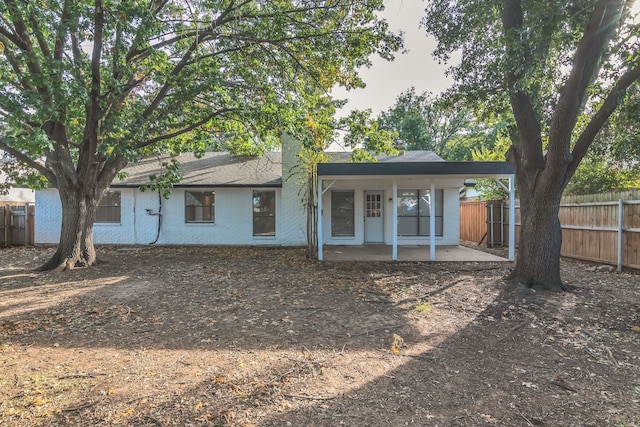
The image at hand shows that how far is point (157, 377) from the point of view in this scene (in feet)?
10.7

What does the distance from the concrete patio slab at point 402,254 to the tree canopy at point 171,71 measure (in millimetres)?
4068

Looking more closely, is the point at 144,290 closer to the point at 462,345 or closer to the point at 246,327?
the point at 246,327

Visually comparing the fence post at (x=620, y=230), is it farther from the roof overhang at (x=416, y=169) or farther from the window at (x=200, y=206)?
the window at (x=200, y=206)

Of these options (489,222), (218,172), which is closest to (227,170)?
(218,172)

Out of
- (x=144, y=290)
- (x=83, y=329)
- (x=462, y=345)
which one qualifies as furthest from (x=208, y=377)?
(x=144, y=290)

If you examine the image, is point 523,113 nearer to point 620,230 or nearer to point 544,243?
point 544,243

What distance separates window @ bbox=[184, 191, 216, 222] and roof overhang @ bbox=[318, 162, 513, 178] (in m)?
6.37

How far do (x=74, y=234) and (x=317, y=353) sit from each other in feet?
26.4

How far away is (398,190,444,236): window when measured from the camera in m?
13.0

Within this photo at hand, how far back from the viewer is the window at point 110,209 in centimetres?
1377

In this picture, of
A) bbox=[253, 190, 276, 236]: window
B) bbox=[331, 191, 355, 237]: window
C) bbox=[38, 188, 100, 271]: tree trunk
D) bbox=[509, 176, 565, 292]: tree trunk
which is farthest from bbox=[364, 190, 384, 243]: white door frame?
bbox=[38, 188, 100, 271]: tree trunk

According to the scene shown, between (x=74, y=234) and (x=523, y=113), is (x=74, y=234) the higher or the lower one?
the lower one

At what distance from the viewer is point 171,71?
8695 mm

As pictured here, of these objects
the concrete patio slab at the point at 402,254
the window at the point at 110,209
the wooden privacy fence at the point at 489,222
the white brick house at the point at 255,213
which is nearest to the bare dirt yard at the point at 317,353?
the concrete patio slab at the point at 402,254
